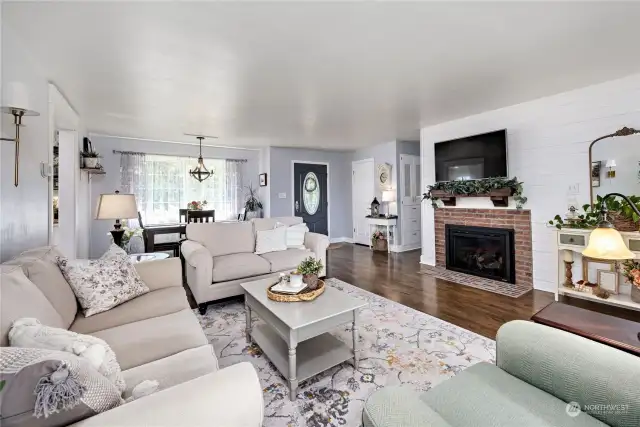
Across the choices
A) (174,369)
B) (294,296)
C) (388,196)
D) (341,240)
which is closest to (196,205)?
(341,240)

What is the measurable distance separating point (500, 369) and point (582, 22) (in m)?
2.39

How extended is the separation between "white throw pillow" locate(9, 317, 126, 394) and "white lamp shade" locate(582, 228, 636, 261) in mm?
1897

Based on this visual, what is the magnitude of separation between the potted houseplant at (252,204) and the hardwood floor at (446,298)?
8.32ft

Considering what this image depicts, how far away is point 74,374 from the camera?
74cm

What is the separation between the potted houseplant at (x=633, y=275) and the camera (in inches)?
102

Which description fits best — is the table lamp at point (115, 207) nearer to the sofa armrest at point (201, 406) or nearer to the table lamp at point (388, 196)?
the sofa armrest at point (201, 406)

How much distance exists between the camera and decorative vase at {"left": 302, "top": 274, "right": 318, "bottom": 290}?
211 cm

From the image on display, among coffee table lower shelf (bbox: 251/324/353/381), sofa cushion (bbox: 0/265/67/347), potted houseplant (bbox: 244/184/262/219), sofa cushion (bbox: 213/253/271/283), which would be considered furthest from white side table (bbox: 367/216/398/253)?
sofa cushion (bbox: 0/265/67/347)

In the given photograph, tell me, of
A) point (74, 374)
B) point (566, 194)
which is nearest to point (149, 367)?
point (74, 374)

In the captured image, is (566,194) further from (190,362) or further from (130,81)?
(130,81)

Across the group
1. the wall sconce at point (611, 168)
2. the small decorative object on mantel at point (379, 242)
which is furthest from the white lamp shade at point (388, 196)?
the wall sconce at point (611, 168)

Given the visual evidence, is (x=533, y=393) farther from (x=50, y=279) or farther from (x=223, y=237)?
(x=223, y=237)

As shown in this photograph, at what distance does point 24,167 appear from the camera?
202 cm

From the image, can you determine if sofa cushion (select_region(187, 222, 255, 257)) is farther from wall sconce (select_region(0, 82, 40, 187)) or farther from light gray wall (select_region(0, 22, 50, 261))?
wall sconce (select_region(0, 82, 40, 187))
